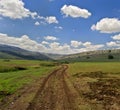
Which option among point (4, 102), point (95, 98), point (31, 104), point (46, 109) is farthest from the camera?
point (95, 98)

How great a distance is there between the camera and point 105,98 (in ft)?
87.1

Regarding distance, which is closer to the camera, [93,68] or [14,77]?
[14,77]

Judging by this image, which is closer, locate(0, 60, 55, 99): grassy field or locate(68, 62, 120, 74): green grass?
locate(0, 60, 55, 99): grassy field

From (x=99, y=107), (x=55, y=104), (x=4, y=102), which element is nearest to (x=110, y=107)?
(x=99, y=107)

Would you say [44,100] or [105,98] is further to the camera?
[105,98]

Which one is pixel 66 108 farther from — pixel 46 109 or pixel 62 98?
pixel 62 98

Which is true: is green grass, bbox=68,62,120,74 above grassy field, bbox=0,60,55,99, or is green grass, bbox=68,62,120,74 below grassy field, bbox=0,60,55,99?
above

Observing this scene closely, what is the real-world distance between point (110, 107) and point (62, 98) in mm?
5741

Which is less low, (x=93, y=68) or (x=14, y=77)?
(x=93, y=68)

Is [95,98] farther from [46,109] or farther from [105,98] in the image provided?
[46,109]

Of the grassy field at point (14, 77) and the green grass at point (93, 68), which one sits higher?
the green grass at point (93, 68)

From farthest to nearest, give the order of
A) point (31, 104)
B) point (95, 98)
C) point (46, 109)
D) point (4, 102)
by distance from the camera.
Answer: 1. point (95, 98)
2. point (4, 102)
3. point (31, 104)
4. point (46, 109)

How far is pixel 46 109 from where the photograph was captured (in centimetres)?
2059

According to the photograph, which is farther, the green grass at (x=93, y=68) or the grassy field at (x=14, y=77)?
the green grass at (x=93, y=68)
